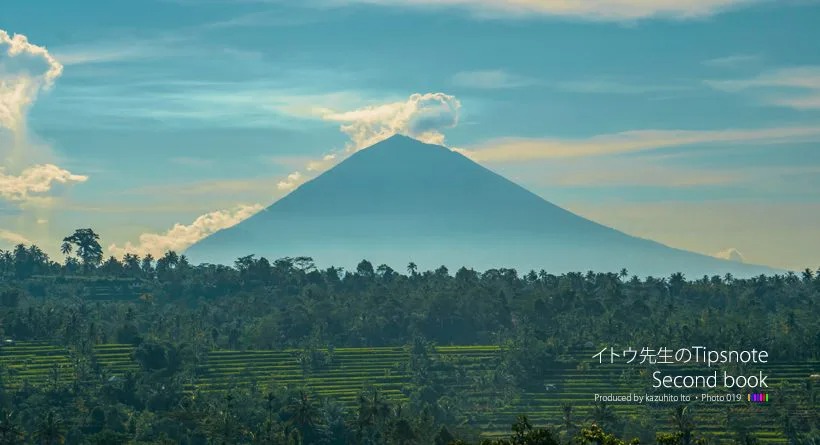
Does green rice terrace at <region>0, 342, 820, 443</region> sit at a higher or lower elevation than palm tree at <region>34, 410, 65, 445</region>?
higher

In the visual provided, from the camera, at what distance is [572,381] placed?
127 m

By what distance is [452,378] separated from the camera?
12925 centimetres

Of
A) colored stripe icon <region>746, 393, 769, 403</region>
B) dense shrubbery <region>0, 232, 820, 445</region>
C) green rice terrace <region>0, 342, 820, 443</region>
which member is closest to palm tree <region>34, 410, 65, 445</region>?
dense shrubbery <region>0, 232, 820, 445</region>

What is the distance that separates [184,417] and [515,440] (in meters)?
47.7

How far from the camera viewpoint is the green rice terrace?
376 ft

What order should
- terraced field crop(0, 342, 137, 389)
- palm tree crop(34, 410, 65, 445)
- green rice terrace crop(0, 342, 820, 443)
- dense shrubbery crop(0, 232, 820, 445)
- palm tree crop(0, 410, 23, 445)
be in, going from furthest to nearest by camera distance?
terraced field crop(0, 342, 137, 389) < green rice terrace crop(0, 342, 820, 443) < dense shrubbery crop(0, 232, 820, 445) < palm tree crop(34, 410, 65, 445) < palm tree crop(0, 410, 23, 445)

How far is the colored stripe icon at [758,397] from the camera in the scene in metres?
116

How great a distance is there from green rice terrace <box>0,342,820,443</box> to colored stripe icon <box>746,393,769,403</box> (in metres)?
0.71

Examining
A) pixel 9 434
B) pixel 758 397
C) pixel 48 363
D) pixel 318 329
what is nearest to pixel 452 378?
pixel 318 329

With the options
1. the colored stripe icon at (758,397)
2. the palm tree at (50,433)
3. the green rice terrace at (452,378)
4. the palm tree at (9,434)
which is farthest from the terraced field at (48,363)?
the colored stripe icon at (758,397)

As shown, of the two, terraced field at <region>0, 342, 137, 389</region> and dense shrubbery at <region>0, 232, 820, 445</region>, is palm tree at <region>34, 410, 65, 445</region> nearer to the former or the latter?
dense shrubbery at <region>0, 232, 820, 445</region>

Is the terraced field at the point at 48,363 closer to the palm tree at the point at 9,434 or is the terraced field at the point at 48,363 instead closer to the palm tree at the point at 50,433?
the palm tree at the point at 50,433

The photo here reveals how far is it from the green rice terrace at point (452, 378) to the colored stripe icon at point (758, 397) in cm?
71

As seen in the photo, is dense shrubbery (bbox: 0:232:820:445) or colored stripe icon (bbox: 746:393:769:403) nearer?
dense shrubbery (bbox: 0:232:820:445)
